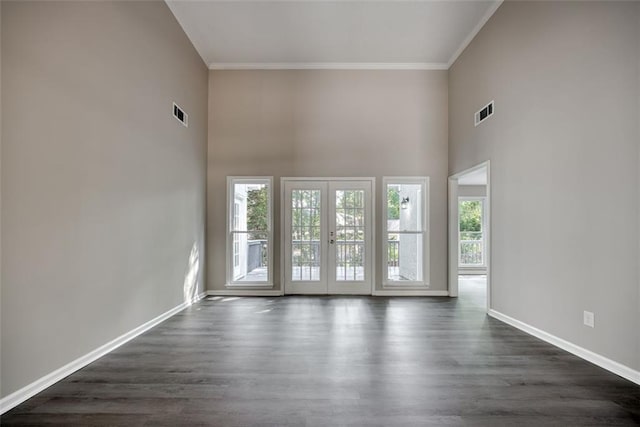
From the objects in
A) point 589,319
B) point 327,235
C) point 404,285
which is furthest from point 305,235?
point 589,319

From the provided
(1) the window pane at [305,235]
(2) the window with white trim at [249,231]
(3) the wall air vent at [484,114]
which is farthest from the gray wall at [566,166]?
(2) the window with white trim at [249,231]

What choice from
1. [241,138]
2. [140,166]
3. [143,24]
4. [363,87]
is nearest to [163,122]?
[140,166]

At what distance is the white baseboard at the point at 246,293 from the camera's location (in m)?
5.09

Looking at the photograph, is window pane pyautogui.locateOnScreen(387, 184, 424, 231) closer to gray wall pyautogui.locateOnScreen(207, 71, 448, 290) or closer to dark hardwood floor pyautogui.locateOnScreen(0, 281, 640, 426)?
gray wall pyautogui.locateOnScreen(207, 71, 448, 290)

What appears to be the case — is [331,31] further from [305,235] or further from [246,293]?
[246,293]

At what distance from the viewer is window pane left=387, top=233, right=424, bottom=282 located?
520 centimetres

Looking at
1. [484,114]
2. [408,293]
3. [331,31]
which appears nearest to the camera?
[484,114]

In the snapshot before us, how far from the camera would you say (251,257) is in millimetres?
5246

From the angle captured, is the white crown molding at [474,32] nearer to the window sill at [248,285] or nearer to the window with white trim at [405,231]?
the window with white trim at [405,231]

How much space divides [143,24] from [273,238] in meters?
3.37

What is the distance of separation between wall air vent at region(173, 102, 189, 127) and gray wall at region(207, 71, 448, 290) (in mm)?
879

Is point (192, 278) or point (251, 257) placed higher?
point (251, 257)

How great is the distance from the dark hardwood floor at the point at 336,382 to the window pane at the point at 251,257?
5.84 ft

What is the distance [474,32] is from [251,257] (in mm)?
4948
